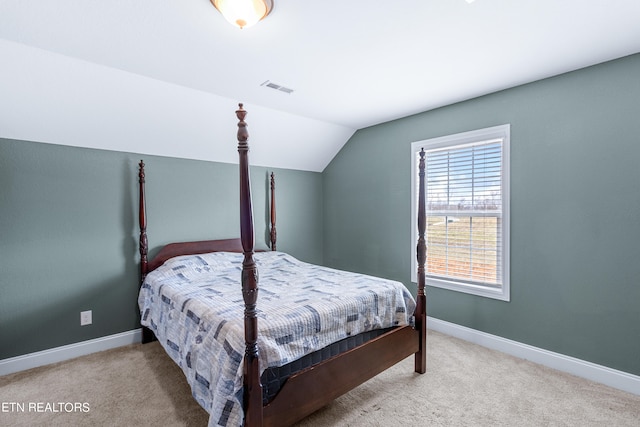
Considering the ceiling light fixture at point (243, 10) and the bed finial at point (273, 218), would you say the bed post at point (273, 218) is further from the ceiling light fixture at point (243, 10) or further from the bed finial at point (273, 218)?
the ceiling light fixture at point (243, 10)

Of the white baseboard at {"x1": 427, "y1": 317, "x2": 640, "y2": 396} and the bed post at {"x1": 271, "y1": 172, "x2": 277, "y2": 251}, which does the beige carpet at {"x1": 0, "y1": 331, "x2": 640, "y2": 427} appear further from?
the bed post at {"x1": 271, "y1": 172, "x2": 277, "y2": 251}

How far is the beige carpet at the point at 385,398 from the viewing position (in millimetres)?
1830

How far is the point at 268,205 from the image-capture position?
13.0 ft

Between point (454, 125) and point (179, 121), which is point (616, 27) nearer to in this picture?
point (454, 125)

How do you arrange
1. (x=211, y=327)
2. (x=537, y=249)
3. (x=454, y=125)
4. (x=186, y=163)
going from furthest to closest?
(x=186, y=163)
(x=454, y=125)
(x=537, y=249)
(x=211, y=327)

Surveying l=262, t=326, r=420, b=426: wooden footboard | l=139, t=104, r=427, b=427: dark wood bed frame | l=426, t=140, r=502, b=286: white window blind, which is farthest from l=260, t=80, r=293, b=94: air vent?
l=262, t=326, r=420, b=426: wooden footboard

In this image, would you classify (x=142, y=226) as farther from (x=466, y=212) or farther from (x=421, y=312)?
(x=466, y=212)

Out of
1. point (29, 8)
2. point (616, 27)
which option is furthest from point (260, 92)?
point (616, 27)

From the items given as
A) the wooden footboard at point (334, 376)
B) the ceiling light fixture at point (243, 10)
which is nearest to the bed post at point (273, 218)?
the wooden footboard at point (334, 376)

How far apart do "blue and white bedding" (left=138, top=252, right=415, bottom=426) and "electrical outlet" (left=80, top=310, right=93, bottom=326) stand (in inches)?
16.2

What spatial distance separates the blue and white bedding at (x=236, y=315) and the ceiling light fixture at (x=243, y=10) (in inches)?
63.0

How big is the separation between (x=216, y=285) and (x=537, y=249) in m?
2.69

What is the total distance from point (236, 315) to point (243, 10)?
1.62 meters

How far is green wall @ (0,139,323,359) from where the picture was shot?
243cm
